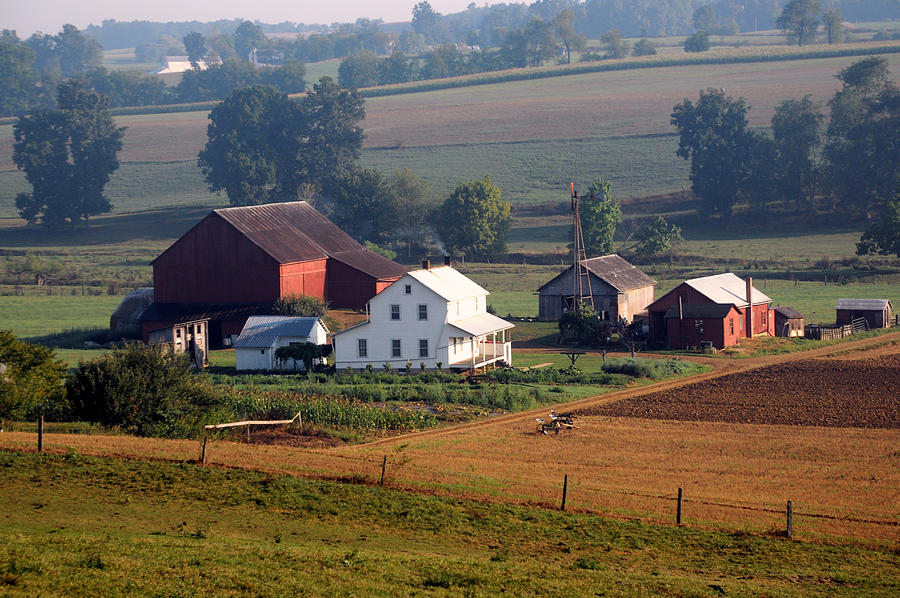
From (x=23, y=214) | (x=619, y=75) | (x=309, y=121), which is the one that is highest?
(x=619, y=75)

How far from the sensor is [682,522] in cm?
2609

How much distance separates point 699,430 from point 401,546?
64.5 ft

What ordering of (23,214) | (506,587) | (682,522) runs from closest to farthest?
(506,587) → (682,522) → (23,214)

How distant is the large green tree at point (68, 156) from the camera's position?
129m

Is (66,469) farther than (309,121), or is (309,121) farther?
(309,121)

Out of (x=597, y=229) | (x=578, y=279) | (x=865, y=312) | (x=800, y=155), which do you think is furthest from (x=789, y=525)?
(x=800, y=155)

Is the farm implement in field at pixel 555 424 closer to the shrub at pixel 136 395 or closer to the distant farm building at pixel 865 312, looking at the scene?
the shrub at pixel 136 395

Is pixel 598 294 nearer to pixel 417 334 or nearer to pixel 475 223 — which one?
pixel 417 334

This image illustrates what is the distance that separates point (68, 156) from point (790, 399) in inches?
4423

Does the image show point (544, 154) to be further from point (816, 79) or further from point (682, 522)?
point (682, 522)

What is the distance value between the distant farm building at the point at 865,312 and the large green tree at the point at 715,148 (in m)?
52.7

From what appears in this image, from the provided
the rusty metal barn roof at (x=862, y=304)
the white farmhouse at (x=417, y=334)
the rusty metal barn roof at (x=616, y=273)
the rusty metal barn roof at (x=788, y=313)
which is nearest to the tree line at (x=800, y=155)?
the rusty metal barn roof at (x=616, y=273)

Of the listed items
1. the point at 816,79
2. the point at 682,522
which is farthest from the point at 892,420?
the point at 816,79

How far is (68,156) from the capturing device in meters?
138
